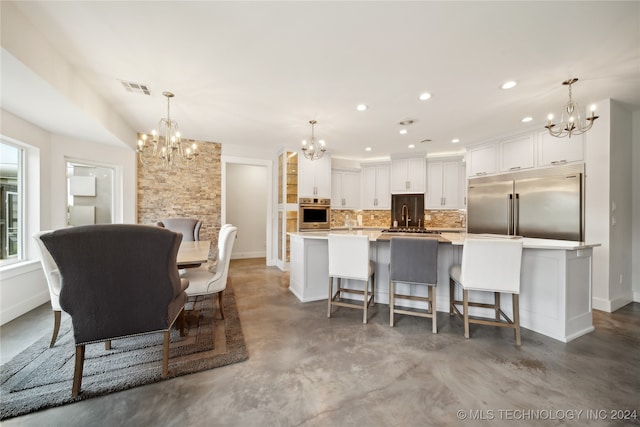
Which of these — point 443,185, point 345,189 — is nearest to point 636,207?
point 443,185

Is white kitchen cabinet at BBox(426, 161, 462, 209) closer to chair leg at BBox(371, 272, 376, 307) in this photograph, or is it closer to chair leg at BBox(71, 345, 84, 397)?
chair leg at BBox(371, 272, 376, 307)

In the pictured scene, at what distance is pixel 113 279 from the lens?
4.99ft

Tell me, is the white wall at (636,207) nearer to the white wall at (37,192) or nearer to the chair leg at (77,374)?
the chair leg at (77,374)

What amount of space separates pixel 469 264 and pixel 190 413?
2.48 meters

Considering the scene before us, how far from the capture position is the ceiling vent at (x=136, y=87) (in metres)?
2.62

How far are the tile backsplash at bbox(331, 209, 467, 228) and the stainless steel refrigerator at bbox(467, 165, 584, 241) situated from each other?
1.03m

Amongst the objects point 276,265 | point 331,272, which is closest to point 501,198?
point 331,272

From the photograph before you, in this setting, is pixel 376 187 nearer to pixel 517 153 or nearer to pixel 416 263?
pixel 517 153

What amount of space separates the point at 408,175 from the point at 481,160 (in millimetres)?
1491

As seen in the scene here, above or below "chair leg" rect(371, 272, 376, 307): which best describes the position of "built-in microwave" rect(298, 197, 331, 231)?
above

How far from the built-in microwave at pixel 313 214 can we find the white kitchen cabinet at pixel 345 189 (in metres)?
0.54

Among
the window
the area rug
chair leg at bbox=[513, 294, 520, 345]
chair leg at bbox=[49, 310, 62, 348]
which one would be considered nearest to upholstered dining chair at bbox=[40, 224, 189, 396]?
the area rug

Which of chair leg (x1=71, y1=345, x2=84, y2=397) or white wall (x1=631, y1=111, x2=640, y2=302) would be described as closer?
chair leg (x1=71, y1=345, x2=84, y2=397)

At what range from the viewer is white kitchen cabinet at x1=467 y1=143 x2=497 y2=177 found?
4.38m
